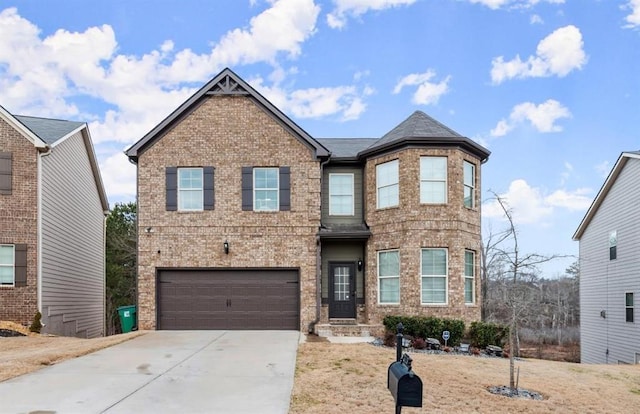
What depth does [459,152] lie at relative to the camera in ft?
54.3

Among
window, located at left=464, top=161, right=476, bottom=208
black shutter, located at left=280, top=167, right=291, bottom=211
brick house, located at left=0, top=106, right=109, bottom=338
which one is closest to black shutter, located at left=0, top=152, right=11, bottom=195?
brick house, located at left=0, top=106, right=109, bottom=338

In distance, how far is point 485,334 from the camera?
15562 millimetres

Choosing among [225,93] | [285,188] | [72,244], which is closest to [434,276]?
[285,188]

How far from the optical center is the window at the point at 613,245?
20.2 meters

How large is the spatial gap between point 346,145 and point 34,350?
11.9 metres

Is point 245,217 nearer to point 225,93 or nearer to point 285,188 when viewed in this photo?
point 285,188

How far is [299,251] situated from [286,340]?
10.8 feet

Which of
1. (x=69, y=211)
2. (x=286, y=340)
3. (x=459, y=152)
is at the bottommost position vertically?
(x=286, y=340)

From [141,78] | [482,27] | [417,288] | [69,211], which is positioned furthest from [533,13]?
[69,211]

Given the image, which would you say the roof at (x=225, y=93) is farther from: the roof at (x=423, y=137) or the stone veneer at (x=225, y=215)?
the roof at (x=423, y=137)

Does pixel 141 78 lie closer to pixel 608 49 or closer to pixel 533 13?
pixel 533 13

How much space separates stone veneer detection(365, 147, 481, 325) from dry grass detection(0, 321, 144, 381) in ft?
26.5

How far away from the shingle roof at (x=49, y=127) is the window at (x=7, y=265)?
12.1ft

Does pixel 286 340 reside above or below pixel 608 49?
below
